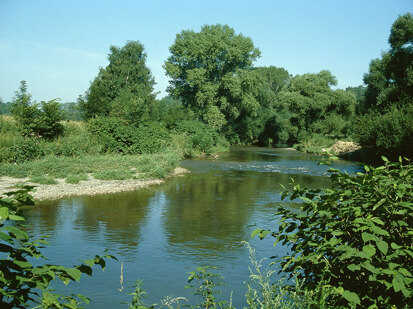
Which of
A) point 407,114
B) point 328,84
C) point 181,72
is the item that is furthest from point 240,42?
point 407,114

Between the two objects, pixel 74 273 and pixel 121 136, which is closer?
pixel 74 273

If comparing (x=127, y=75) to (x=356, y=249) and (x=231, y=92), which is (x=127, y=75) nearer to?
(x=231, y=92)

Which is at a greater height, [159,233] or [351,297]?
[351,297]

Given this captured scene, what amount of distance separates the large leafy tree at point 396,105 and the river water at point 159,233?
375 inches

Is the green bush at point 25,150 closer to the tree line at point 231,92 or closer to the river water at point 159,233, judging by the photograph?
the river water at point 159,233

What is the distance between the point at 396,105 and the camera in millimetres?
26984

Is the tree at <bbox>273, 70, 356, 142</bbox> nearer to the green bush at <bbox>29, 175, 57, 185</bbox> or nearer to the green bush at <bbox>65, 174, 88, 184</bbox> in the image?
the green bush at <bbox>65, 174, 88, 184</bbox>

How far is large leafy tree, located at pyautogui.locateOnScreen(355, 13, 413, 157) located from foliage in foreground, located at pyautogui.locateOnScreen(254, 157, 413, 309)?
2162 centimetres

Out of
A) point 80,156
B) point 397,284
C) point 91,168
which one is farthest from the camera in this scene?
point 80,156

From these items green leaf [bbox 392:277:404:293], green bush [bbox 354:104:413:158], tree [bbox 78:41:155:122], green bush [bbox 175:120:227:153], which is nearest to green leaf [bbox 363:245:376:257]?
green leaf [bbox 392:277:404:293]

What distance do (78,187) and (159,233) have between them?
602cm

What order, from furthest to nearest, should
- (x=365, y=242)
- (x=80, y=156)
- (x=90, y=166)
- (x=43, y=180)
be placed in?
(x=80, y=156) → (x=90, y=166) → (x=43, y=180) → (x=365, y=242)

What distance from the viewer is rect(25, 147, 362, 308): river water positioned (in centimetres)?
660

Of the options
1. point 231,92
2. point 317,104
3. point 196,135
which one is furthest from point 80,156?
point 317,104
